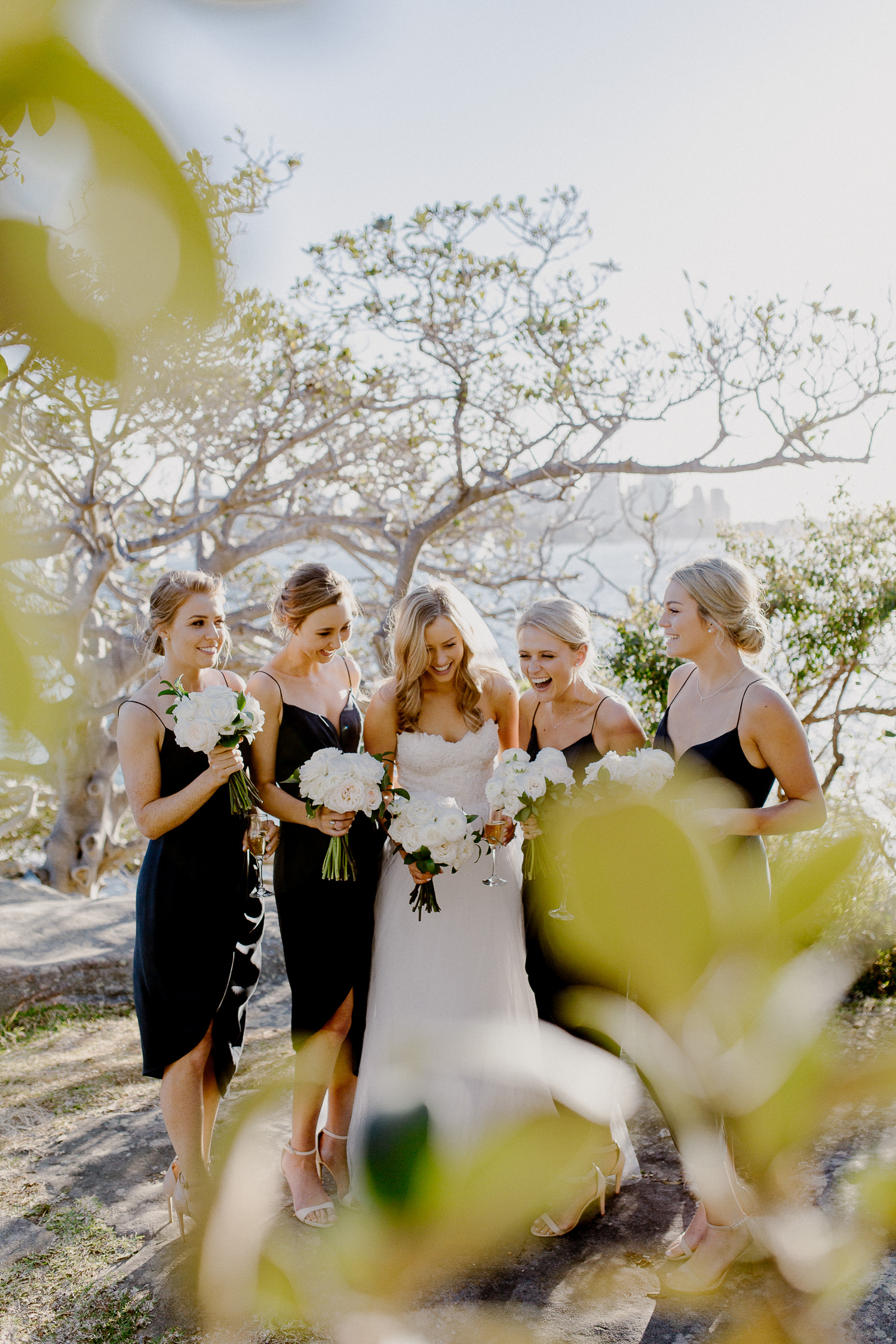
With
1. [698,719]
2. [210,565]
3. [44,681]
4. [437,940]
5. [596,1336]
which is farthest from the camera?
[210,565]

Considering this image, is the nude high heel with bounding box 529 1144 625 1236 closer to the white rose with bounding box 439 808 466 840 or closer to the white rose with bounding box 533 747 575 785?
the white rose with bounding box 439 808 466 840

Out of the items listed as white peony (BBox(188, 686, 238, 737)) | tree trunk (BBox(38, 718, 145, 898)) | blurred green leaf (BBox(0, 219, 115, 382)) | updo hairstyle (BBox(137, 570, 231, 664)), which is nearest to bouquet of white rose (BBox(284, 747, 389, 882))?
white peony (BBox(188, 686, 238, 737))

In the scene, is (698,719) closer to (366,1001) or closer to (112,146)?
(366,1001)

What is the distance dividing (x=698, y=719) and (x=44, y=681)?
2513 mm

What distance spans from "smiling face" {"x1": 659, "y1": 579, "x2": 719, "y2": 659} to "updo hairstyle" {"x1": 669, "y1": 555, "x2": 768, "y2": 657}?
0.6 inches

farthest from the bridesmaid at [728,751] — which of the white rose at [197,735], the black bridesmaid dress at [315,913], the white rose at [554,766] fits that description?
the white rose at [197,735]

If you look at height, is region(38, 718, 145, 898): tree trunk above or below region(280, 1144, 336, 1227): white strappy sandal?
above

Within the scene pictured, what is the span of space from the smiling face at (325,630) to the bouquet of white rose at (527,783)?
798 mm

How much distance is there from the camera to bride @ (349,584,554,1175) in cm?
330

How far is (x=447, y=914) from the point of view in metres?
3.46

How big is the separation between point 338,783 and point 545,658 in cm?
91

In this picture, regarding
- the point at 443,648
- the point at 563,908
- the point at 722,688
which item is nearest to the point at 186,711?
the point at 443,648

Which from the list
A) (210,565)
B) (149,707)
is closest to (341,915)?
(149,707)

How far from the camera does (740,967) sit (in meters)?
2.94
